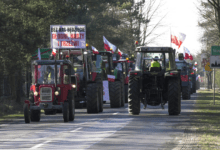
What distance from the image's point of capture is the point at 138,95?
20281 millimetres

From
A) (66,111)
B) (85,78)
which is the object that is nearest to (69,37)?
(85,78)

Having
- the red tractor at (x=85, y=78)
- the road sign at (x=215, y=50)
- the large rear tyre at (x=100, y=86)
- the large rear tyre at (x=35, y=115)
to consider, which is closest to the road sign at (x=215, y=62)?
the road sign at (x=215, y=50)

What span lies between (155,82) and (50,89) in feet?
15.3

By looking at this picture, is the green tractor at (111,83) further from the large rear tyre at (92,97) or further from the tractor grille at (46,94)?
the tractor grille at (46,94)

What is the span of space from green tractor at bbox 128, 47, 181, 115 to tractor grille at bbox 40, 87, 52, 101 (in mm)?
3570

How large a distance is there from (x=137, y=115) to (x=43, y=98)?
178 inches

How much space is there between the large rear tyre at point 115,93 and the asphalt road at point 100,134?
568 centimetres

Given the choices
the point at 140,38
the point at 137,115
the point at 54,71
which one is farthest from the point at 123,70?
the point at 140,38

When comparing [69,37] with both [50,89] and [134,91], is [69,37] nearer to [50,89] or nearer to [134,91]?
[134,91]

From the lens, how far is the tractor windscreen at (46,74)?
736 inches

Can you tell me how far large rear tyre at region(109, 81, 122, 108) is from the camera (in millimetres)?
25125

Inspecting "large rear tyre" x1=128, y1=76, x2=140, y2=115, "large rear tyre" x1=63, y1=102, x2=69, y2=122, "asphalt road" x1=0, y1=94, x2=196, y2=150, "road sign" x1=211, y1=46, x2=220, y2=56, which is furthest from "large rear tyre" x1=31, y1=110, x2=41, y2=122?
"road sign" x1=211, y1=46, x2=220, y2=56

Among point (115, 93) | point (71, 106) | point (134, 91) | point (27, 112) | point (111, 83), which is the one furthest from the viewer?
point (111, 83)

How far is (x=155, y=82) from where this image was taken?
20.6m
